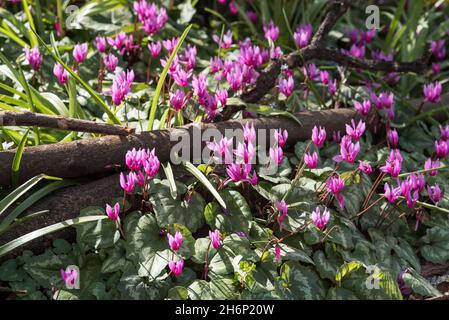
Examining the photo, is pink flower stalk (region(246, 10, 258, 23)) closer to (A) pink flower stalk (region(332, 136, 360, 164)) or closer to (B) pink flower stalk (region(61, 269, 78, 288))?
(A) pink flower stalk (region(332, 136, 360, 164))

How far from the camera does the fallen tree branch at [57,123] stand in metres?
3.41

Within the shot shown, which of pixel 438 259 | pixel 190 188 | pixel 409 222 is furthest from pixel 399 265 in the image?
pixel 190 188

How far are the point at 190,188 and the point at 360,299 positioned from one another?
3.57ft

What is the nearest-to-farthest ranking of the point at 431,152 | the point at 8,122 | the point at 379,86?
the point at 8,122 < the point at 431,152 < the point at 379,86

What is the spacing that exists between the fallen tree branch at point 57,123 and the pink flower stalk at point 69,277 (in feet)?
2.90

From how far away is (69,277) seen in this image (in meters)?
3.00

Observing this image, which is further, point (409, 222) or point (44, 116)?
point (409, 222)

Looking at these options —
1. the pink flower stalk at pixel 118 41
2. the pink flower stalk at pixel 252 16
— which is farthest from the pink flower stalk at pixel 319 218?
the pink flower stalk at pixel 252 16

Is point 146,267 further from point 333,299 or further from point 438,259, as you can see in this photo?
point 438,259

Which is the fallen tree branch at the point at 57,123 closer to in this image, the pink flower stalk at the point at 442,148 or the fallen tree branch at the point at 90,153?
the fallen tree branch at the point at 90,153

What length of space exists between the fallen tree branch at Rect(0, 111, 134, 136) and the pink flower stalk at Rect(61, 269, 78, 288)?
2.90ft

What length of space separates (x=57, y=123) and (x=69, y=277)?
0.94 meters

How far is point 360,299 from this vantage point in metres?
3.24

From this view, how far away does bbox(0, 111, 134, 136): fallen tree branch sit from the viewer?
3.41 meters
